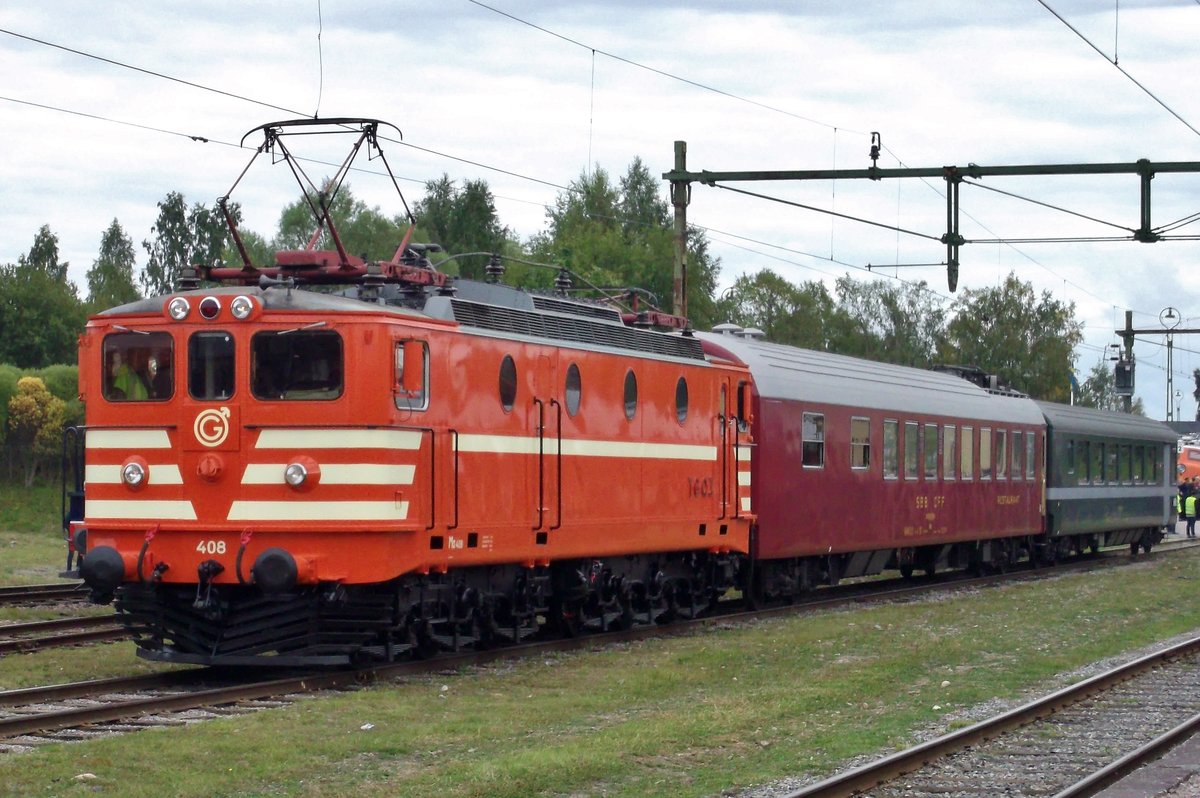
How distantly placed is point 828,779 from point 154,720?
208 inches

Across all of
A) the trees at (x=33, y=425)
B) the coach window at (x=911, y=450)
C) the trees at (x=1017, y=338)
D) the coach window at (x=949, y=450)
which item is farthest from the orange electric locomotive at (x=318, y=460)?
the trees at (x=1017, y=338)

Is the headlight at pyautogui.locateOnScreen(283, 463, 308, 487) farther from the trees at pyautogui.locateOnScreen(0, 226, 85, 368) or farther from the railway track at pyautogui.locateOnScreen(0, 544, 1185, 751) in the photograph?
the trees at pyautogui.locateOnScreen(0, 226, 85, 368)

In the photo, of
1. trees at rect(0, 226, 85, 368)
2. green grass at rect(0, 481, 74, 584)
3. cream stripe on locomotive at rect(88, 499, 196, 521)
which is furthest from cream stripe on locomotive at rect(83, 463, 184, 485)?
trees at rect(0, 226, 85, 368)

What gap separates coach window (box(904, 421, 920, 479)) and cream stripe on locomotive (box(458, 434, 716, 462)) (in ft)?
25.2

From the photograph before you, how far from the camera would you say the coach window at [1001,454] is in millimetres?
32625

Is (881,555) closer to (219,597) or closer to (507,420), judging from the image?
(507,420)

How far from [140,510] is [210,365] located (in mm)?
1423

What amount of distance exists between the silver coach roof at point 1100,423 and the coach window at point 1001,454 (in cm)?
318

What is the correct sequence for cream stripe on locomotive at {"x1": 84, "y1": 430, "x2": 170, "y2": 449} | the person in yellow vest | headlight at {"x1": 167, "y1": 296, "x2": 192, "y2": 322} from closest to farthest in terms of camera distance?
cream stripe on locomotive at {"x1": 84, "y1": 430, "x2": 170, "y2": 449} → headlight at {"x1": 167, "y1": 296, "x2": 192, "y2": 322} → the person in yellow vest

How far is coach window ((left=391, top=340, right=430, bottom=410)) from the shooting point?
14945 mm

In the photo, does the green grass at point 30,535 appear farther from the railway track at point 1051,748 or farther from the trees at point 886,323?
the trees at point 886,323

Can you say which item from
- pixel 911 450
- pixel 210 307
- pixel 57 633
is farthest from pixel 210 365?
pixel 911 450

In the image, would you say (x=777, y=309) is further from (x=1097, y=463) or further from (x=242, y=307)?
(x=242, y=307)

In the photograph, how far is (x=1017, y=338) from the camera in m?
82.0
